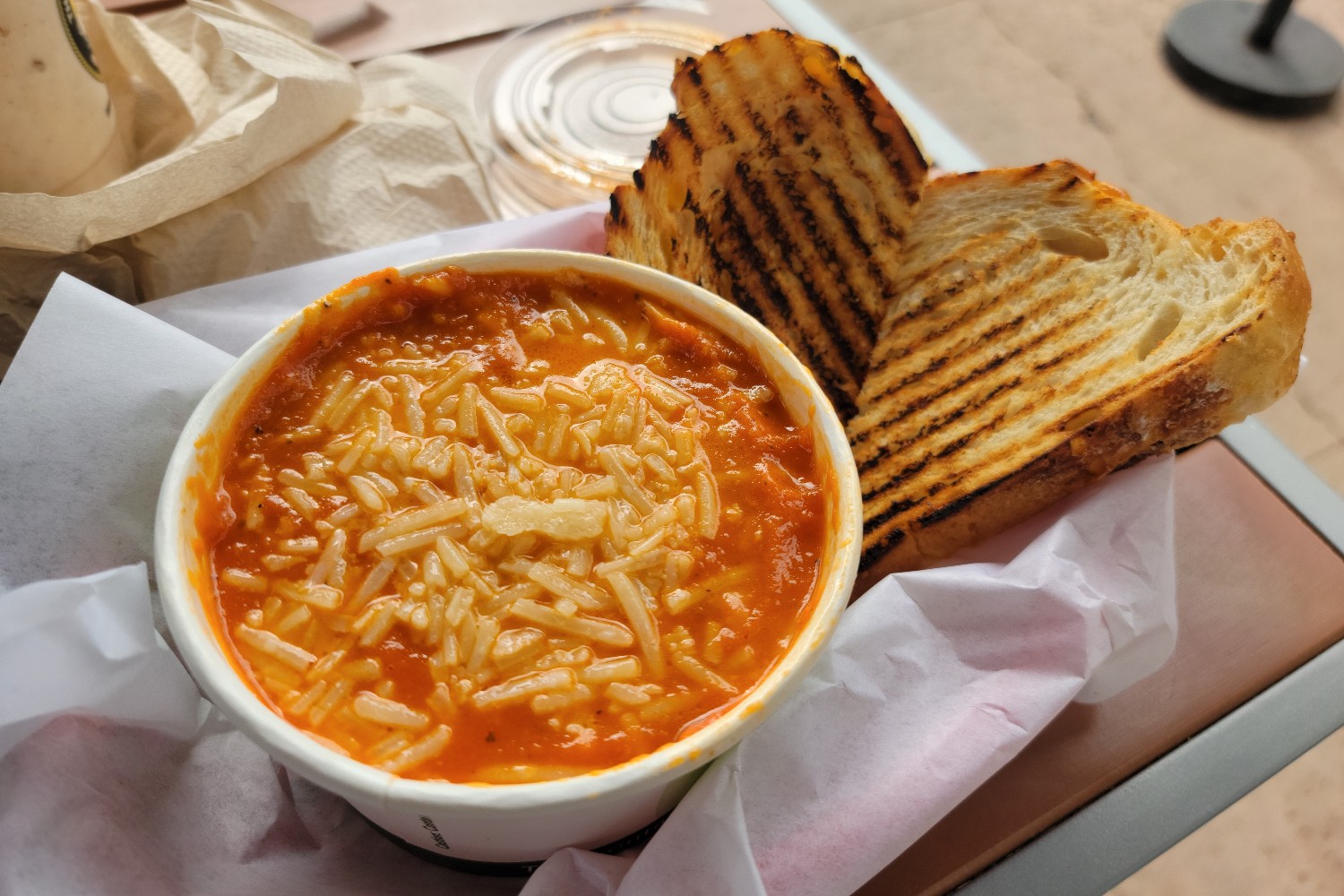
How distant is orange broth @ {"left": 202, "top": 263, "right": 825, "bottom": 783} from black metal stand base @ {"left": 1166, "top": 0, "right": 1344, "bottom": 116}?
9.85ft

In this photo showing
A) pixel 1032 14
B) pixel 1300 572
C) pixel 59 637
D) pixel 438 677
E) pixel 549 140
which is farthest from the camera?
pixel 1032 14

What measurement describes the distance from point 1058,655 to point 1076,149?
2.55 m


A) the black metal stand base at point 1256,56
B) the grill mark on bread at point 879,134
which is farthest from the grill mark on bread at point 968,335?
the black metal stand base at point 1256,56

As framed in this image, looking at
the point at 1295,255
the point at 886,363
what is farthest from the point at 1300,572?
the point at 886,363

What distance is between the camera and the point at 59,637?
1153 mm

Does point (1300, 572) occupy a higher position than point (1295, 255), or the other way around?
point (1295, 255)

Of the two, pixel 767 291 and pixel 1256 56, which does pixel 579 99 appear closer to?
pixel 767 291

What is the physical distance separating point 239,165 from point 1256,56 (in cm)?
343

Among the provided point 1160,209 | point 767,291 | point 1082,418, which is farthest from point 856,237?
point 1160,209

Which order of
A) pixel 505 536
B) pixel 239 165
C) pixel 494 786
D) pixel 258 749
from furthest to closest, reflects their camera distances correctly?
pixel 239 165, pixel 258 749, pixel 505 536, pixel 494 786

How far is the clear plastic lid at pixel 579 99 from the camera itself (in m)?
2.15

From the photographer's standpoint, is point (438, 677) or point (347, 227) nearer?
point (438, 677)

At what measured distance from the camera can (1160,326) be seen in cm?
154

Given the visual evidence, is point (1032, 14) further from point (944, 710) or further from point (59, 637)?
point (59, 637)
